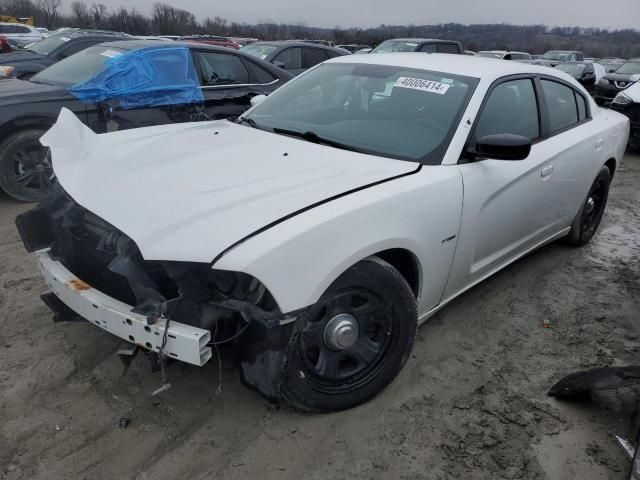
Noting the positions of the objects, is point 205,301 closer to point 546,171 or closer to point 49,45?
point 546,171

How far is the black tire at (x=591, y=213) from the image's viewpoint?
427cm

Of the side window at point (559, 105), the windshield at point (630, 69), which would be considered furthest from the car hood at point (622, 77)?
the side window at point (559, 105)

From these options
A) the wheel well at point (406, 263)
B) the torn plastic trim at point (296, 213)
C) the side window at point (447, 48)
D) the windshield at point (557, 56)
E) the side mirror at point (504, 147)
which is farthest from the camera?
the windshield at point (557, 56)

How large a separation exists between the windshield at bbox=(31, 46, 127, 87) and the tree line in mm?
40797

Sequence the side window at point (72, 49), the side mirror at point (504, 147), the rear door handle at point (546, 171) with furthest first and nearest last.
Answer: the side window at point (72, 49) < the rear door handle at point (546, 171) < the side mirror at point (504, 147)

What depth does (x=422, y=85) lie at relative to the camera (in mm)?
3041

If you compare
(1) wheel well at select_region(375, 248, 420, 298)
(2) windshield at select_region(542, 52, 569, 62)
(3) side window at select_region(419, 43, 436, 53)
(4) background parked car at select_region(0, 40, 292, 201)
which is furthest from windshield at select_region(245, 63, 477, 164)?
(2) windshield at select_region(542, 52, 569, 62)

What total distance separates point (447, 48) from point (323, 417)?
35.2 ft

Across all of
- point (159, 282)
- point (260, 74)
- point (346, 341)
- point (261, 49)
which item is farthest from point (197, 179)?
point (261, 49)

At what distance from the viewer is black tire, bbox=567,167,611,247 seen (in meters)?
4.27

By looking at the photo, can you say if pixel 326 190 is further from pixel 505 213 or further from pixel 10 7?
pixel 10 7

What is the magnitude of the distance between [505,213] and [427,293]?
0.77m

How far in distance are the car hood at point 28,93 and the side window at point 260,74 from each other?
2151 mm

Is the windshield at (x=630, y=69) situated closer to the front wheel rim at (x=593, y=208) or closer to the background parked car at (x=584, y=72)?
the background parked car at (x=584, y=72)
